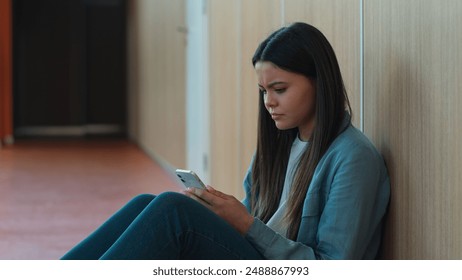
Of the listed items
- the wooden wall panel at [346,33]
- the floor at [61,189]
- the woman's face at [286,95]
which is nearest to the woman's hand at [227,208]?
the woman's face at [286,95]

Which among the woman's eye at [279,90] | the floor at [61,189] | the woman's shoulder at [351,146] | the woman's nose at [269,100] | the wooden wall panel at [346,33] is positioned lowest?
the floor at [61,189]

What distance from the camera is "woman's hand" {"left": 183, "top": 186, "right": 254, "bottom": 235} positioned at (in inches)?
81.5

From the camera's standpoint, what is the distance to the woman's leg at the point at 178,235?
1979 mm

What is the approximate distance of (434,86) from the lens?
189 centimetres

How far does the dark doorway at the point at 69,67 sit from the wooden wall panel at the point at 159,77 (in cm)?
108

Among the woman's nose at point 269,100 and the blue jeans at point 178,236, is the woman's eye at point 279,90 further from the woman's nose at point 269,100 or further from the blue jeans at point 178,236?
the blue jeans at point 178,236

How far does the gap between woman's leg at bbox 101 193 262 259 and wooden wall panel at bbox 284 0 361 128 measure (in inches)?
25.8

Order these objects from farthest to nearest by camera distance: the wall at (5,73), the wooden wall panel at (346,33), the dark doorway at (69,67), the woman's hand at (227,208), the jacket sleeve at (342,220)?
the dark doorway at (69,67) → the wall at (5,73) → the wooden wall panel at (346,33) → the woman's hand at (227,208) → the jacket sleeve at (342,220)

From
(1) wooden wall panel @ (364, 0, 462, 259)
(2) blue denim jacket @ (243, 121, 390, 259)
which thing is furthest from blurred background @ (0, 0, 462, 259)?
(2) blue denim jacket @ (243, 121, 390, 259)

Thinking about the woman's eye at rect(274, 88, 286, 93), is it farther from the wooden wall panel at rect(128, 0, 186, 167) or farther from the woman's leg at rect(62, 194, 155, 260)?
the wooden wall panel at rect(128, 0, 186, 167)

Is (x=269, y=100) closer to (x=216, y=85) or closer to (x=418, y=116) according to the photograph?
(x=418, y=116)

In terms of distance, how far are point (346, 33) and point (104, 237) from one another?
0.95m
